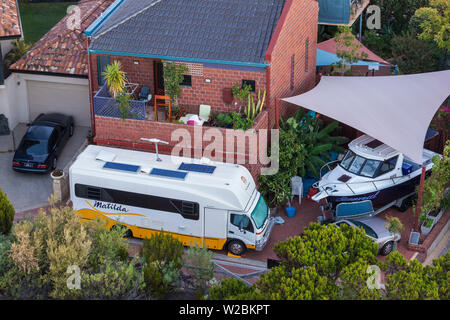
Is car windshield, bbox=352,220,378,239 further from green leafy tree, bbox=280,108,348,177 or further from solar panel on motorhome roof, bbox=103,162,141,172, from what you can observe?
solar panel on motorhome roof, bbox=103,162,141,172

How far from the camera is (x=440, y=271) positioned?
16859mm

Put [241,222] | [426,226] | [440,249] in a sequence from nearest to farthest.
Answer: [241,222] < [440,249] < [426,226]

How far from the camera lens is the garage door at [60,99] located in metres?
30.7

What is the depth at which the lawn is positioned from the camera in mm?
40812

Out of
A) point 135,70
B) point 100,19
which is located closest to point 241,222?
point 135,70

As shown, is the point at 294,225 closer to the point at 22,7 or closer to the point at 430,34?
the point at 430,34

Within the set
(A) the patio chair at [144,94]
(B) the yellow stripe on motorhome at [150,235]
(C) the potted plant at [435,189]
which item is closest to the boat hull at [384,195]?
(C) the potted plant at [435,189]

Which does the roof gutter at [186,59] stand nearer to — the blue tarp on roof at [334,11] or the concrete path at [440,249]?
the concrete path at [440,249]

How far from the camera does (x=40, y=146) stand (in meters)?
27.7

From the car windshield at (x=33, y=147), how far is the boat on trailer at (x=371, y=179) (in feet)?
35.4

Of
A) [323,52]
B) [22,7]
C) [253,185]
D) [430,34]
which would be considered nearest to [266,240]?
[253,185]

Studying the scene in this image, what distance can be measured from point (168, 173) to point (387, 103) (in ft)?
29.8

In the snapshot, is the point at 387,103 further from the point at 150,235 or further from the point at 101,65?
the point at 101,65
